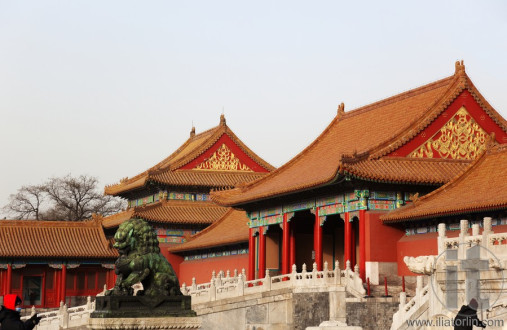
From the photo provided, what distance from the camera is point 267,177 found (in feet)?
132

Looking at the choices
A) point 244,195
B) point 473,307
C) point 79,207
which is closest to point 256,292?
point 244,195

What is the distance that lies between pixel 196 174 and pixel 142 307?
3756 cm

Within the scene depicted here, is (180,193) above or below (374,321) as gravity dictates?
above

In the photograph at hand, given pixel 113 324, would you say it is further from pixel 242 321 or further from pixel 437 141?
pixel 437 141

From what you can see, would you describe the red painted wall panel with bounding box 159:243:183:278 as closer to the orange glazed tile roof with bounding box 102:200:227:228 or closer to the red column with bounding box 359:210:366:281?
the orange glazed tile roof with bounding box 102:200:227:228

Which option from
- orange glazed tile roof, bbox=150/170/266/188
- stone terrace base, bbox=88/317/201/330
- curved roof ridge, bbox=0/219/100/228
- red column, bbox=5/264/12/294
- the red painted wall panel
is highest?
orange glazed tile roof, bbox=150/170/266/188

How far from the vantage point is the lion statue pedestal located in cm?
1447

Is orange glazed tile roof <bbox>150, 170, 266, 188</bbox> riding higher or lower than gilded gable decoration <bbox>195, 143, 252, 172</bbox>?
lower

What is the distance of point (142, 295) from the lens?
15.2m

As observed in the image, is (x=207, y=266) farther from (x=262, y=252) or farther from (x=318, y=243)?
(x=318, y=243)

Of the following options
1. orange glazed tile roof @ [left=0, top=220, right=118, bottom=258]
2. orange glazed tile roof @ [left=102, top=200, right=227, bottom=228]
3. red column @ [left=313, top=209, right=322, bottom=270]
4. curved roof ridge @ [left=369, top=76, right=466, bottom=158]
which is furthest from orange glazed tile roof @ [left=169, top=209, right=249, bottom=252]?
curved roof ridge @ [left=369, top=76, right=466, bottom=158]

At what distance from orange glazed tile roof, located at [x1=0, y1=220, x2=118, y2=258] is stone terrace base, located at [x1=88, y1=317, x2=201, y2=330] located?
3396cm

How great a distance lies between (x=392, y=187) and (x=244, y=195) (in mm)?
8260

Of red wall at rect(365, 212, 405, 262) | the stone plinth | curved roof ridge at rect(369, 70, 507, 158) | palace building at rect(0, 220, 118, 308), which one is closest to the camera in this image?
the stone plinth
